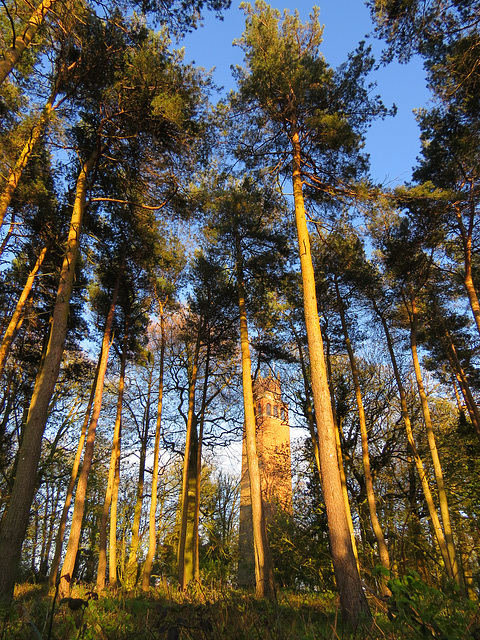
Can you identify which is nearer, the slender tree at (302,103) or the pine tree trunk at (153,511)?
the slender tree at (302,103)

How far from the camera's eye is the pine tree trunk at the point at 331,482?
206 inches

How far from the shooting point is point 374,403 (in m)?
13.9

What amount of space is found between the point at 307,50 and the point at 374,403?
11320 millimetres

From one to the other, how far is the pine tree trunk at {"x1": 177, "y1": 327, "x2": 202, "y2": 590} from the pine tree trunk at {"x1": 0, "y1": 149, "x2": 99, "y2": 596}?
600 cm

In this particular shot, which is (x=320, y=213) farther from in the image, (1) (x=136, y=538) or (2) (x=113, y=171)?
(1) (x=136, y=538)

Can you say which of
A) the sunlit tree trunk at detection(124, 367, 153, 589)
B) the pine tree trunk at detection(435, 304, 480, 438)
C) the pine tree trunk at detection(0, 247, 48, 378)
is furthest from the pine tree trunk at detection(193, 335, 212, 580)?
the pine tree trunk at detection(435, 304, 480, 438)

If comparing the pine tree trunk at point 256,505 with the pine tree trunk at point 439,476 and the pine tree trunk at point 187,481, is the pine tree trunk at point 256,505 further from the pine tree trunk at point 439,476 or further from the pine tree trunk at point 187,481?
the pine tree trunk at point 439,476

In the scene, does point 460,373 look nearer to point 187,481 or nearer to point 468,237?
point 468,237

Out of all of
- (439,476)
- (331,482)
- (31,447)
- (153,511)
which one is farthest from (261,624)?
(153,511)

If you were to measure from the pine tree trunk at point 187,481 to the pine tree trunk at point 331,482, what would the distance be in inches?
264

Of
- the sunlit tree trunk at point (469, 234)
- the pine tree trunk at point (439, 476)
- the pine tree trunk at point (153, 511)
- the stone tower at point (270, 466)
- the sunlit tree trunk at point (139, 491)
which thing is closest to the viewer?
the pine tree trunk at point (439, 476)

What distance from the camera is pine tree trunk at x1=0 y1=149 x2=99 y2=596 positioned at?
5930mm

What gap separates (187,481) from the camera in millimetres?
13117

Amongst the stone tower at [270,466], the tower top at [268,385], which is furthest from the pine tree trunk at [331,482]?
the tower top at [268,385]
